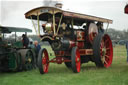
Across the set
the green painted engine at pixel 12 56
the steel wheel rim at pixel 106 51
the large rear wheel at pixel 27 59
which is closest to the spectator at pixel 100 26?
the steel wheel rim at pixel 106 51

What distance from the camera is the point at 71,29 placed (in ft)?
26.3

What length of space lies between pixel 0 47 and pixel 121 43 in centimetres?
3449

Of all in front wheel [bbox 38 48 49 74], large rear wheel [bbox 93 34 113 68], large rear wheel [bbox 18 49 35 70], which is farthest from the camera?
large rear wheel [bbox 18 49 35 70]

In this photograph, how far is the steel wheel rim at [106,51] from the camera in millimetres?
8668

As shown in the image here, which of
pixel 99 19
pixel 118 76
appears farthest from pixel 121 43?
pixel 118 76

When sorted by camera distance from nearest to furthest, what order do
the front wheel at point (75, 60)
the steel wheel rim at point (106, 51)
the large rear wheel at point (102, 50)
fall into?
1. the front wheel at point (75, 60)
2. the large rear wheel at point (102, 50)
3. the steel wheel rim at point (106, 51)

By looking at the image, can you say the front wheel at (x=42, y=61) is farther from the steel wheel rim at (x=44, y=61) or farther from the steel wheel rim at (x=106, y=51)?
the steel wheel rim at (x=106, y=51)

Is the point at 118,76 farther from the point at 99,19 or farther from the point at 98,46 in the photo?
the point at 99,19

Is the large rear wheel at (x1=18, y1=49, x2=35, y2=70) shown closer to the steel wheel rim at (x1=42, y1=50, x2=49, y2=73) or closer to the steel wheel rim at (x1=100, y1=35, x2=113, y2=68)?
the steel wheel rim at (x1=42, y1=50, x2=49, y2=73)

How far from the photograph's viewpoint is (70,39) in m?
8.03

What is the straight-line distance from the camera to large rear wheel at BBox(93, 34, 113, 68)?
8125 millimetres

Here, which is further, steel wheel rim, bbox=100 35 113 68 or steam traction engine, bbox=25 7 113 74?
steel wheel rim, bbox=100 35 113 68

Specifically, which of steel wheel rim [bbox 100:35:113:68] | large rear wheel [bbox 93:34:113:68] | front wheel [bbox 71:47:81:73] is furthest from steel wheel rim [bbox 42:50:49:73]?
steel wheel rim [bbox 100:35:113:68]

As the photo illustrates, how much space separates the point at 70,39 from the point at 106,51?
191cm
